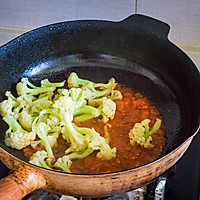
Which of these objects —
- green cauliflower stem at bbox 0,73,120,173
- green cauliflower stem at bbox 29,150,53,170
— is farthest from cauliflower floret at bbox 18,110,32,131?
green cauliflower stem at bbox 29,150,53,170

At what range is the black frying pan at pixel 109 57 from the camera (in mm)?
1184

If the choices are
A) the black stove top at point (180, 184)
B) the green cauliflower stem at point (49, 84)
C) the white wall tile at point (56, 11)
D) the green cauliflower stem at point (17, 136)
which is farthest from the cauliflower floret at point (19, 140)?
the white wall tile at point (56, 11)

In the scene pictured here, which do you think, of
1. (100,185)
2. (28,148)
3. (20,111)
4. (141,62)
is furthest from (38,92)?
(100,185)

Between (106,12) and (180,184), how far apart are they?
2.01 feet

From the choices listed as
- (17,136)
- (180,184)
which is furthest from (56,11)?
(180,184)

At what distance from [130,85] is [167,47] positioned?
157 mm

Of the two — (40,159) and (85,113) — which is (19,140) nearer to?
(40,159)

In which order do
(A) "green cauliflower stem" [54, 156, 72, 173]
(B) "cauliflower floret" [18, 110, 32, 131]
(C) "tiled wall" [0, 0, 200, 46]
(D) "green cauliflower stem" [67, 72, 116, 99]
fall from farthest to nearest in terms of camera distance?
(C) "tiled wall" [0, 0, 200, 46] < (D) "green cauliflower stem" [67, 72, 116, 99] < (B) "cauliflower floret" [18, 110, 32, 131] < (A) "green cauliflower stem" [54, 156, 72, 173]

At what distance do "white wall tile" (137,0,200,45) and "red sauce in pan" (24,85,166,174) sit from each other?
27cm

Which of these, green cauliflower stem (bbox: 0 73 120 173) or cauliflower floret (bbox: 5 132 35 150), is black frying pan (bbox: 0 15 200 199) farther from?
cauliflower floret (bbox: 5 132 35 150)

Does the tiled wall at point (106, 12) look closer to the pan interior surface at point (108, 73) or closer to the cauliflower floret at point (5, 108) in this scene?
the pan interior surface at point (108, 73)

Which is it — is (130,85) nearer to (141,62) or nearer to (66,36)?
(141,62)

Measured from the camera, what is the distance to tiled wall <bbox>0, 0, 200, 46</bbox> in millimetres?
1273

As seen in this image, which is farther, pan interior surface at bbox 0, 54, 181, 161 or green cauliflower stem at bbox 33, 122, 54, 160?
pan interior surface at bbox 0, 54, 181, 161
